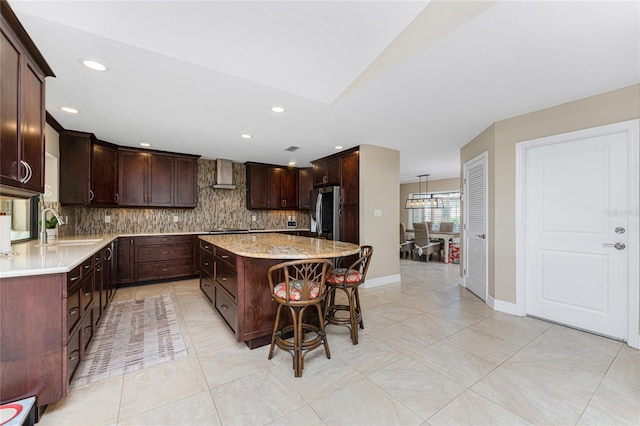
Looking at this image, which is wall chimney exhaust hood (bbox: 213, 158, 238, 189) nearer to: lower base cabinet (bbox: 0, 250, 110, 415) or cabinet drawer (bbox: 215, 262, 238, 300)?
cabinet drawer (bbox: 215, 262, 238, 300)

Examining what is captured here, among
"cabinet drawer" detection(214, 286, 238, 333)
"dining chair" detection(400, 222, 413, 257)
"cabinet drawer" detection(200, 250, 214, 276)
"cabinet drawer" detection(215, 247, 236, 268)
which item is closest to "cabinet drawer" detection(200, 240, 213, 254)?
"cabinet drawer" detection(200, 250, 214, 276)

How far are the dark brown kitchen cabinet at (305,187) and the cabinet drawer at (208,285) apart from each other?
9.50 ft

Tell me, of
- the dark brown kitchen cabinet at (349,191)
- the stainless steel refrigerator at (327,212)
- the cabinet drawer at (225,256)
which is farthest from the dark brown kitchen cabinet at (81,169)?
the dark brown kitchen cabinet at (349,191)

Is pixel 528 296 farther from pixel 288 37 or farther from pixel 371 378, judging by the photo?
pixel 288 37

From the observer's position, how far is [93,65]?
6.78 feet

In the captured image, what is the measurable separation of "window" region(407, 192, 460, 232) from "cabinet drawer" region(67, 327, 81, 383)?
865 cm

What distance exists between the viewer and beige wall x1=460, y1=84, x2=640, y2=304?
269 centimetres

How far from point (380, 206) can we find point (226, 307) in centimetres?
294

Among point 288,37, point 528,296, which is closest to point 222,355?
point 288,37

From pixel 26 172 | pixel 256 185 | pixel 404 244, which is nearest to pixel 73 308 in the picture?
pixel 26 172

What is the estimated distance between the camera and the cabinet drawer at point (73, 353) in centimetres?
168

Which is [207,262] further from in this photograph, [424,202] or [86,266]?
[424,202]

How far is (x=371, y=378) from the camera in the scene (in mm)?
1949

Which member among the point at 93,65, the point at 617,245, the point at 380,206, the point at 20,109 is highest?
A: the point at 93,65
